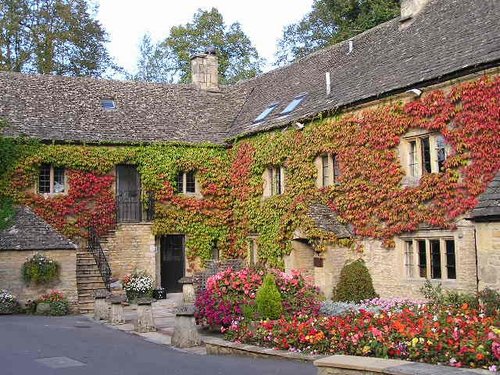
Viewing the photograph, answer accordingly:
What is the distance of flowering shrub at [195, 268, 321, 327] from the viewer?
1517 cm

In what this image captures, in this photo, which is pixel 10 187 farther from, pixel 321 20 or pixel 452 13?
pixel 321 20

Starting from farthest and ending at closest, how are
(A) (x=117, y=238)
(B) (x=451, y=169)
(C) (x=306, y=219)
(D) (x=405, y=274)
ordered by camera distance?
(A) (x=117, y=238) → (C) (x=306, y=219) → (D) (x=405, y=274) → (B) (x=451, y=169)

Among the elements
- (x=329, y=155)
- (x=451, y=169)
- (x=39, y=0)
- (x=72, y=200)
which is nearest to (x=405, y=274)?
(x=451, y=169)

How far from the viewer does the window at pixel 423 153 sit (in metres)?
18.2

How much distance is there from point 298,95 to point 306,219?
6.54 metres

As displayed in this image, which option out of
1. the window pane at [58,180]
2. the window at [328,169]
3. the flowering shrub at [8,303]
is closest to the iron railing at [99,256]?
the window pane at [58,180]

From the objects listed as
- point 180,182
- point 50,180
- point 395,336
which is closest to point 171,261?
point 180,182

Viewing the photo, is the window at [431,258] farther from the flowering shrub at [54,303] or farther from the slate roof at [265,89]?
the flowering shrub at [54,303]

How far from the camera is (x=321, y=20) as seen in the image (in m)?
43.6

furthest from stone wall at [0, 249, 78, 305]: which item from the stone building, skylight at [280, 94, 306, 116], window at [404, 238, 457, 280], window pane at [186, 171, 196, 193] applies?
window at [404, 238, 457, 280]

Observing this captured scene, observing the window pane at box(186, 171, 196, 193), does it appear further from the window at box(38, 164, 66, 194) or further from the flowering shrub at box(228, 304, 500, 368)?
the flowering shrub at box(228, 304, 500, 368)

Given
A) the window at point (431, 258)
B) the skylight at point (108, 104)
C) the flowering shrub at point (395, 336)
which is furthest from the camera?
the skylight at point (108, 104)

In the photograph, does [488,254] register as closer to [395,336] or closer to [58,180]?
[395,336]

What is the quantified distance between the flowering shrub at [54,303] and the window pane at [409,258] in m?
11.5
